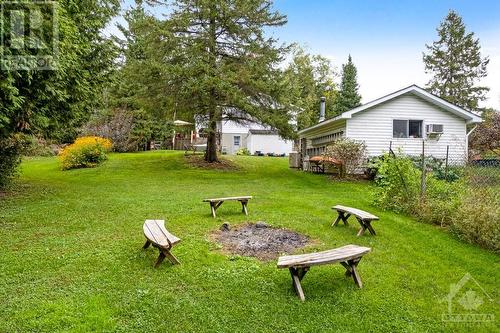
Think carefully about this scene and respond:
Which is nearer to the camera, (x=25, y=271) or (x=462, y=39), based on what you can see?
(x=25, y=271)

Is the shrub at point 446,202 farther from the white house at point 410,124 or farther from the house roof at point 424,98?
the white house at point 410,124

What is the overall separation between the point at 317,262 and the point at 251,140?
29.3 meters

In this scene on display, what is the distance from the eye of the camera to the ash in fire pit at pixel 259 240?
212 inches

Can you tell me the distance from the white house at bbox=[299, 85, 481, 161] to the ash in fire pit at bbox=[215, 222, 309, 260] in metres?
10.8

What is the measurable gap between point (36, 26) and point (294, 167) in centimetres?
1622

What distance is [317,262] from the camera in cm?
391

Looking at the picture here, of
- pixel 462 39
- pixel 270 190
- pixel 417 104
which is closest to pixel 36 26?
pixel 270 190

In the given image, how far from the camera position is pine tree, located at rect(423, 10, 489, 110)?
124 ft

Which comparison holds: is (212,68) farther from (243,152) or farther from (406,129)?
(243,152)

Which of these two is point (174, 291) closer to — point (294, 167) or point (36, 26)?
point (36, 26)

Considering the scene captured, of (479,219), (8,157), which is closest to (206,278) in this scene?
(479,219)

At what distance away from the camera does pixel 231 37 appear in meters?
17.8

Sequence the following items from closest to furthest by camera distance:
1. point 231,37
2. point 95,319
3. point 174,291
Answer: point 95,319 → point 174,291 → point 231,37

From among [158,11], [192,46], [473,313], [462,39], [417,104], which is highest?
[462,39]
